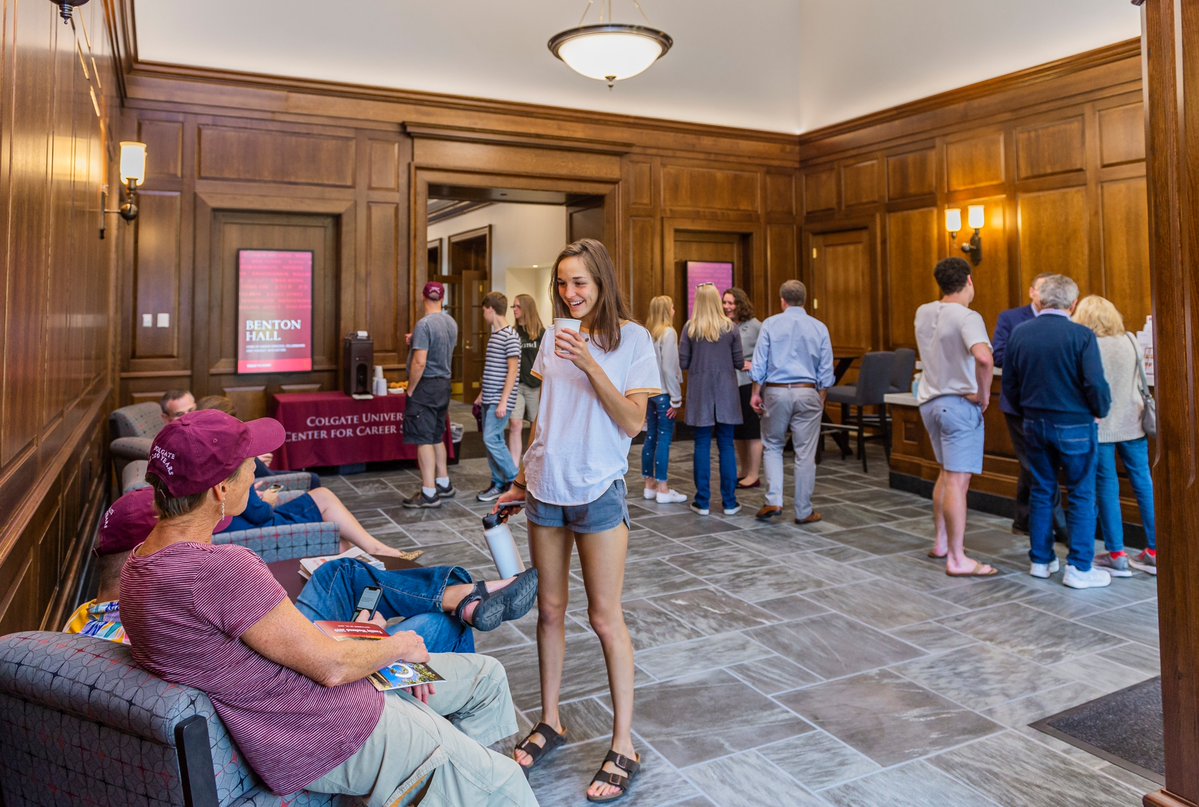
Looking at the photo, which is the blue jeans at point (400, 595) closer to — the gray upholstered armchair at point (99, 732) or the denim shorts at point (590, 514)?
the denim shorts at point (590, 514)

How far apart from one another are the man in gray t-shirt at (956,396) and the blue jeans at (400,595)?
2944 mm

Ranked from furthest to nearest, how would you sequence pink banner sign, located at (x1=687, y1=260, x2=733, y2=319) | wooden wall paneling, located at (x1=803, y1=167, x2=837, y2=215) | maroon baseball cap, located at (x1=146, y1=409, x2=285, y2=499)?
wooden wall paneling, located at (x1=803, y1=167, x2=837, y2=215) < pink banner sign, located at (x1=687, y1=260, x2=733, y2=319) < maroon baseball cap, located at (x1=146, y1=409, x2=285, y2=499)

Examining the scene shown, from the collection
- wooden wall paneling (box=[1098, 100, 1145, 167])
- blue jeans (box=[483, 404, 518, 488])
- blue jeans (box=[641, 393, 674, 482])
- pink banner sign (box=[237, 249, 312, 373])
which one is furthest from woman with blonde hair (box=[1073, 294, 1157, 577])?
pink banner sign (box=[237, 249, 312, 373])

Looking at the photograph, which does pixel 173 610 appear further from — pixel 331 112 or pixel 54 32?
pixel 331 112

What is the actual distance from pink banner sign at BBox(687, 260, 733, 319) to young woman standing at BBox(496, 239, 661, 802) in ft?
25.1

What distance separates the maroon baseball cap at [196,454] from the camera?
154 centimetres

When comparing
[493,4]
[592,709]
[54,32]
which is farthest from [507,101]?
[592,709]

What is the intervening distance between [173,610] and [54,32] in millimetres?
2084

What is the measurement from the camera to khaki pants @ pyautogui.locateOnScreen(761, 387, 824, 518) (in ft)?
17.7

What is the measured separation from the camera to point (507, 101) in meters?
8.77

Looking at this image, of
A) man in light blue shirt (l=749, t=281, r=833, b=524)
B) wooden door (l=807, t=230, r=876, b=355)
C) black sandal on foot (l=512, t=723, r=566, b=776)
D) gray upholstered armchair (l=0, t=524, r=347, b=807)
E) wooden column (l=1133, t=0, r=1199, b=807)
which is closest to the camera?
gray upholstered armchair (l=0, t=524, r=347, b=807)

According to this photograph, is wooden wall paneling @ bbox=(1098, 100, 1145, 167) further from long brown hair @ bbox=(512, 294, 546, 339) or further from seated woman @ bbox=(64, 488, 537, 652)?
seated woman @ bbox=(64, 488, 537, 652)

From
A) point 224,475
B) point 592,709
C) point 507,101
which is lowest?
point 592,709

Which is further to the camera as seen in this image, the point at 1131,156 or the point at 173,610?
the point at 1131,156
